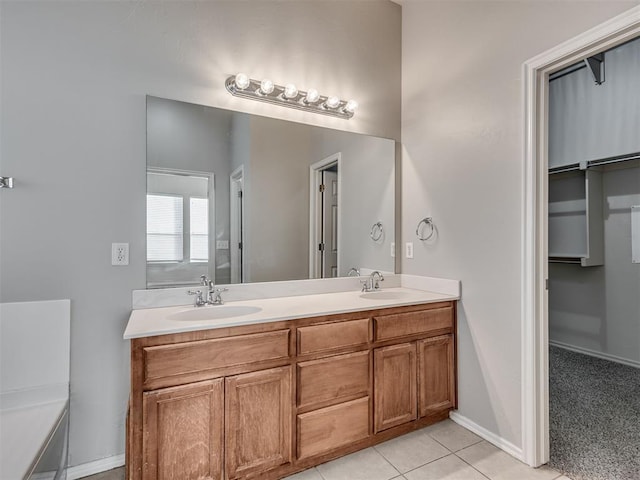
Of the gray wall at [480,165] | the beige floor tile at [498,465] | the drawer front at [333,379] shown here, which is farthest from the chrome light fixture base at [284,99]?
the beige floor tile at [498,465]

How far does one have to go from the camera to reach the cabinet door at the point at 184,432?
4.54ft

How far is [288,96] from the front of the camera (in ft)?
7.11

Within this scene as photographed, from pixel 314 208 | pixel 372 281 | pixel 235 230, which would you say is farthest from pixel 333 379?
pixel 314 208

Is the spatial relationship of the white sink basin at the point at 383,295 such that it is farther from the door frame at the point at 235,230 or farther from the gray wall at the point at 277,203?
the door frame at the point at 235,230

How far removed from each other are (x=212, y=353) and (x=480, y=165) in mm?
1850

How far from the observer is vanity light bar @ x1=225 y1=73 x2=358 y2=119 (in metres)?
2.04

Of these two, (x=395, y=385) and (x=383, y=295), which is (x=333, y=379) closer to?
(x=395, y=385)

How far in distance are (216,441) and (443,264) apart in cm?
171

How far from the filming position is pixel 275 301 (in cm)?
207

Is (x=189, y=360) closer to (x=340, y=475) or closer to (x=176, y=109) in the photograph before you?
(x=340, y=475)

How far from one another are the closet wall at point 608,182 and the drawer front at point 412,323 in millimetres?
2252

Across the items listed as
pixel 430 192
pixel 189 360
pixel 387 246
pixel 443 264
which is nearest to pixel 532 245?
pixel 443 264

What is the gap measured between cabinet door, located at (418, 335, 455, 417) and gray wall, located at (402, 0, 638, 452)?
79mm

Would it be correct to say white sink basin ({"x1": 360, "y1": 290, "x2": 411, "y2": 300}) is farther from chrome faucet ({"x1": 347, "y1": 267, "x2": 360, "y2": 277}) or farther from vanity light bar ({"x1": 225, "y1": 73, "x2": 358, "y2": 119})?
vanity light bar ({"x1": 225, "y1": 73, "x2": 358, "y2": 119})
